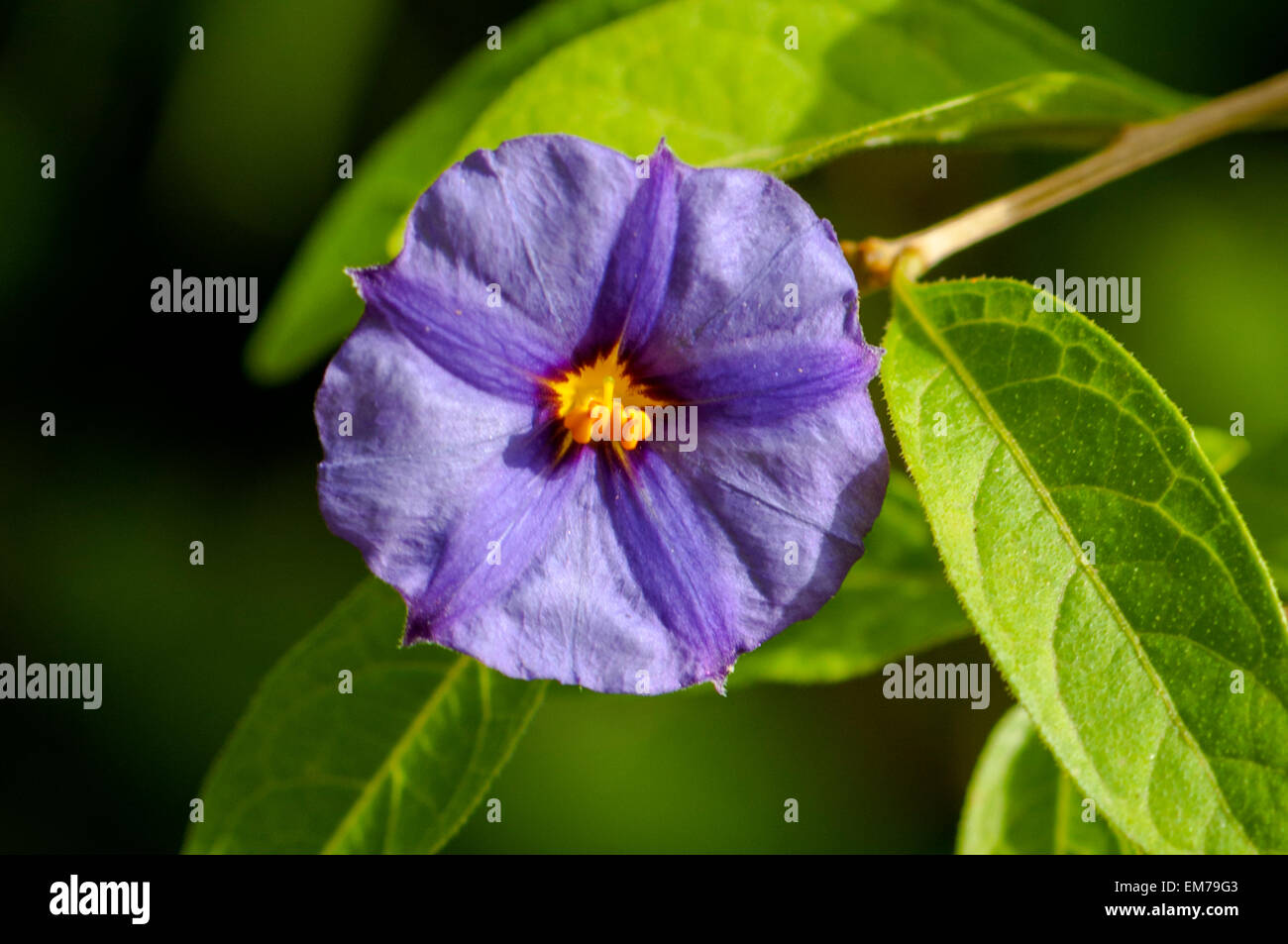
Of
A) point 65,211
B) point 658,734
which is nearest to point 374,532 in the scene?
point 658,734

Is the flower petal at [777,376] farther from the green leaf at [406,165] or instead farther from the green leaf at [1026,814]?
the green leaf at [1026,814]

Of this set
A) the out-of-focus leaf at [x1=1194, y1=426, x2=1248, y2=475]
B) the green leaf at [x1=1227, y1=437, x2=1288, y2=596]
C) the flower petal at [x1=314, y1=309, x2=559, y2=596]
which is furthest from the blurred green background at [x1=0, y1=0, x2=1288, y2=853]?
the flower petal at [x1=314, y1=309, x2=559, y2=596]

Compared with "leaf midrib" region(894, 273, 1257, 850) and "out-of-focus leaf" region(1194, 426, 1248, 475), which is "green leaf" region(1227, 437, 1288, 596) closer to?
"out-of-focus leaf" region(1194, 426, 1248, 475)

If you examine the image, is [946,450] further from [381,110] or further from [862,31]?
[381,110]

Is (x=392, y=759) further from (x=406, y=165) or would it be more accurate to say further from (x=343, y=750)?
(x=406, y=165)

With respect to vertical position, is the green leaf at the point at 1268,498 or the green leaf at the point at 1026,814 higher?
the green leaf at the point at 1268,498

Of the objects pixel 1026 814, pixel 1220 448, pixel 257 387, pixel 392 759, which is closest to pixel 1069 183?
pixel 1220 448

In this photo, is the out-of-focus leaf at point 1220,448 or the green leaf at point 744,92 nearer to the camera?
the green leaf at point 744,92

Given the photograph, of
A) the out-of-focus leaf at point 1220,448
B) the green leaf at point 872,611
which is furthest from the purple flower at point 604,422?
the out-of-focus leaf at point 1220,448
